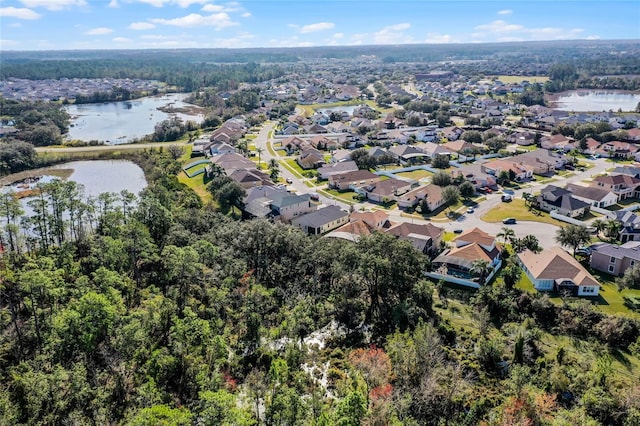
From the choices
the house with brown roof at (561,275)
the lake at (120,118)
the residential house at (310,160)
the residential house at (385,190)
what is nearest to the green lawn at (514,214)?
the residential house at (385,190)

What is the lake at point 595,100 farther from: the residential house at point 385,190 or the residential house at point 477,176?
the residential house at point 385,190

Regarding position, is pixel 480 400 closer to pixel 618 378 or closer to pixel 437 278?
pixel 618 378

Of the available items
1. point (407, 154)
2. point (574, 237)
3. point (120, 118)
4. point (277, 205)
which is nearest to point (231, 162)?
point (277, 205)

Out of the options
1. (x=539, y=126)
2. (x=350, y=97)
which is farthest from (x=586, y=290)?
(x=350, y=97)

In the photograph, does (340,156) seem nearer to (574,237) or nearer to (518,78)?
(574,237)

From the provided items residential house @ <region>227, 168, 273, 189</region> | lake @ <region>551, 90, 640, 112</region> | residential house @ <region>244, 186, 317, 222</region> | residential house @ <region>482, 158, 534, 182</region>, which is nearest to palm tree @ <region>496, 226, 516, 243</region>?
residential house @ <region>244, 186, 317, 222</region>
